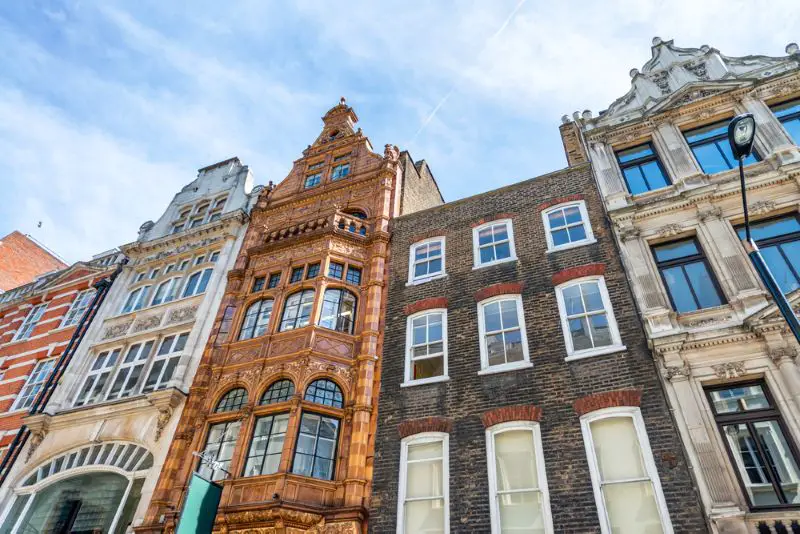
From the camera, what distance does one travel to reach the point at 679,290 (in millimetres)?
13039

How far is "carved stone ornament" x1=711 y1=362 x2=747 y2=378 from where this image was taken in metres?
10.8

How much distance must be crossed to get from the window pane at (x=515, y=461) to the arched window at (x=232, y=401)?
26.5 feet

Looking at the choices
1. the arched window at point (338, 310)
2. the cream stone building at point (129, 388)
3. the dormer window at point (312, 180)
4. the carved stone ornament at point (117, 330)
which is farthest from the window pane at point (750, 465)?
the carved stone ornament at point (117, 330)

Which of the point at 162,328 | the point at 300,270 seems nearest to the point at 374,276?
the point at 300,270

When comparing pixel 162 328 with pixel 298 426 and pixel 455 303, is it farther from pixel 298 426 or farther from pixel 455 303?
pixel 455 303

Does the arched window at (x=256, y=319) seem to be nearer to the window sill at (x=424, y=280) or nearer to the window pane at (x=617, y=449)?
the window sill at (x=424, y=280)

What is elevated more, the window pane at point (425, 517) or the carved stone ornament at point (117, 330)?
the carved stone ornament at point (117, 330)

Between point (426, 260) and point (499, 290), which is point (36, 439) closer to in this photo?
point (426, 260)

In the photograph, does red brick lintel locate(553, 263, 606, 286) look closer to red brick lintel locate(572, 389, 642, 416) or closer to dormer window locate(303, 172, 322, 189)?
red brick lintel locate(572, 389, 642, 416)

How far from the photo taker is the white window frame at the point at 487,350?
13.2m

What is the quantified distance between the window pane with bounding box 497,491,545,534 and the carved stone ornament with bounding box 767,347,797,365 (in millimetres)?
5862

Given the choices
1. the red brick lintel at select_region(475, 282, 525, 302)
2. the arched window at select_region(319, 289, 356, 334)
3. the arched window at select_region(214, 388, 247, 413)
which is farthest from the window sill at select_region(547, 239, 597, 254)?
the arched window at select_region(214, 388, 247, 413)

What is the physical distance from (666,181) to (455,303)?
7.71 m

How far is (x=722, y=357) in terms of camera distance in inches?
440
